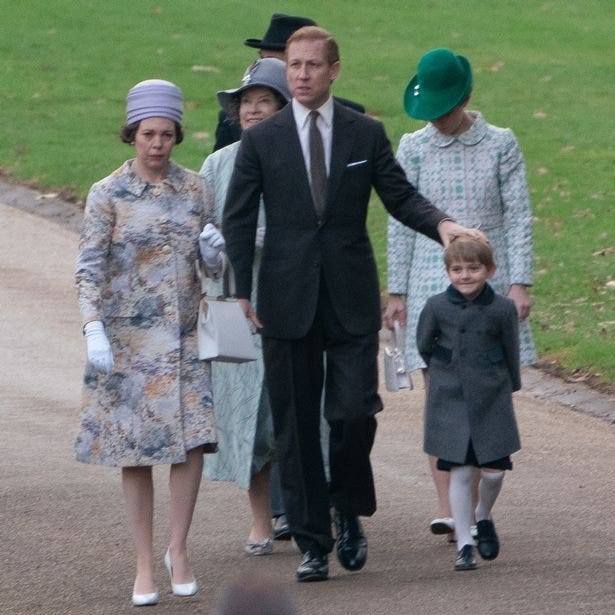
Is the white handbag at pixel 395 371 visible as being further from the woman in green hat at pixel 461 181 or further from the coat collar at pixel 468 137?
the coat collar at pixel 468 137

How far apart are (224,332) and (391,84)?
14.1 m

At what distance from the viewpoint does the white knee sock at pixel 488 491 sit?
19.8ft

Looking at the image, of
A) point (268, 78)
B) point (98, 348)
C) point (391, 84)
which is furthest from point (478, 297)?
point (391, 84)

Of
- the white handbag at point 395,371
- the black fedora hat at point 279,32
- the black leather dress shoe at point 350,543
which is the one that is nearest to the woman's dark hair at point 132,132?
the white handbag at point 395,371

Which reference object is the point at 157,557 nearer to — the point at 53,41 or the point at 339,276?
the point at 339,276

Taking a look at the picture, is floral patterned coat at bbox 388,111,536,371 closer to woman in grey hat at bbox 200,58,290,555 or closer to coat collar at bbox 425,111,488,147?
coat collar at bbox 425,111,488,147

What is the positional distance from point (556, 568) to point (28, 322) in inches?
211

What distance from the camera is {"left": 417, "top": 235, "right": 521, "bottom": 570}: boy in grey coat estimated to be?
5.95 meters

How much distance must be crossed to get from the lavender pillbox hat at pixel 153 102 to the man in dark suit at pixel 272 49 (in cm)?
91

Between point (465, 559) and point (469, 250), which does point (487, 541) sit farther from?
point (469, 250)

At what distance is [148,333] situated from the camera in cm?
563

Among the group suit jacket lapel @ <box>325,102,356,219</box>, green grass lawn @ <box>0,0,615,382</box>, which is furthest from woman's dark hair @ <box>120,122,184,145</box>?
green grass lawn @ <box>0,0,615,382</box>

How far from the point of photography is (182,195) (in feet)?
18.7

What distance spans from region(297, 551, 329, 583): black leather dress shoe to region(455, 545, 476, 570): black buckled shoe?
1.56 feet
